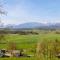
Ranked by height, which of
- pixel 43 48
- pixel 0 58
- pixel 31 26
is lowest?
pixel 0 58

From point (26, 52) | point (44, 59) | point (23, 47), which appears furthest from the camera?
point (23, 47)

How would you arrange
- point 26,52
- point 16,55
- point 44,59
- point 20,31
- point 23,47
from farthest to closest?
point 23,47
point 26,52
point 16,55
point 20,31
point 44,59

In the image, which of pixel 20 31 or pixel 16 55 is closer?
pixel 20 31

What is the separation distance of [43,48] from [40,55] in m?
0.33

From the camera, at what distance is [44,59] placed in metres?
8.08

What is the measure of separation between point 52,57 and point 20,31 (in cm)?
572

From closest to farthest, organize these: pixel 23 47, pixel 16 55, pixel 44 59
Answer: pixel 44 59
pixel 16 55
pixel 23 47

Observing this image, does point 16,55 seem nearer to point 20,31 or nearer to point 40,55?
point 20,31

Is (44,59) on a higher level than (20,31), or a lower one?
lower

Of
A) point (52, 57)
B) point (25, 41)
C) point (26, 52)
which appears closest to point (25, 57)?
point (26, 52)

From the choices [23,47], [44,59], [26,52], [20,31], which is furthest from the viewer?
[23,47]

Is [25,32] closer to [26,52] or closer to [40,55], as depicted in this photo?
[26,52]

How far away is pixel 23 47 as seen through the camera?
1748 cm

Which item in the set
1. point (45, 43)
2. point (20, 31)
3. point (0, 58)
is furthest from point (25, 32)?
point (45, 43)
